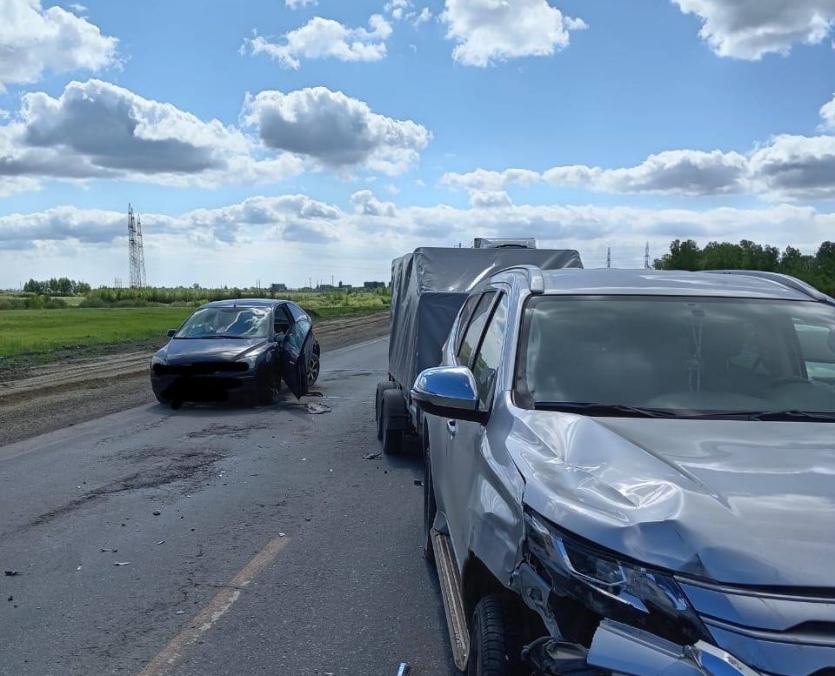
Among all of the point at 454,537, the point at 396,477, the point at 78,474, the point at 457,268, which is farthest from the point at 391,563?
the point at 457,268

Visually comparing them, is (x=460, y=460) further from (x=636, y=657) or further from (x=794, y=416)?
(x=636, y=657)

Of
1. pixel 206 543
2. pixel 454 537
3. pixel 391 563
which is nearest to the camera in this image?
pixel 454 537

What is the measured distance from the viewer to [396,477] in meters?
8.24

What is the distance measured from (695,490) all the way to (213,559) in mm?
4138

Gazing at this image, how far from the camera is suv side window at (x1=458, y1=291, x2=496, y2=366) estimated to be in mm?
4867

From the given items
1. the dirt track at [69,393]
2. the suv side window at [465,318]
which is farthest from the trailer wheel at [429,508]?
the dirt track at [69,393]

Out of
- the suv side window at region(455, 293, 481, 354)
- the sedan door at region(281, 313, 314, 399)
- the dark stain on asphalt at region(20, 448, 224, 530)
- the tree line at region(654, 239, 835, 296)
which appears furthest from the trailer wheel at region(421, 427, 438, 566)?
the tree line at region(654, 239, 835, 296)

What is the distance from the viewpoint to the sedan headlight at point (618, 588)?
2.02m

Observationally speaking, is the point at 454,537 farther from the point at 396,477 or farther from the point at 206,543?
the point at 396,477

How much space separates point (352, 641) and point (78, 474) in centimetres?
504

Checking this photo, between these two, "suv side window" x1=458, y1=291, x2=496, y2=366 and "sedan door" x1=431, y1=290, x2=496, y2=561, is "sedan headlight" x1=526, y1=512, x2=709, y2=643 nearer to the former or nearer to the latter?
"sedan door" x1=431, y1=290, x2=496, y2=561

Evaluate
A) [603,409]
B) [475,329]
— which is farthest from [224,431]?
[603,409]

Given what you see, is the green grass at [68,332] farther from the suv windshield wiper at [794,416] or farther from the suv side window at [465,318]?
the suv windshield wiper at [794,416]

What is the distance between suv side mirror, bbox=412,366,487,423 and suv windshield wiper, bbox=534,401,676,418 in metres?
0.28
